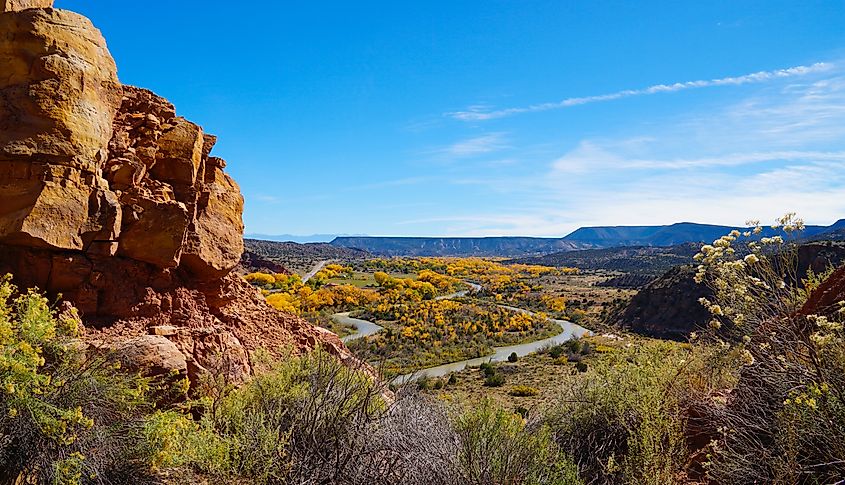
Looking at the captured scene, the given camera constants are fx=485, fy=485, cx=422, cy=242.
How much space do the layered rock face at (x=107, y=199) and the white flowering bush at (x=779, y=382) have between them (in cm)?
783

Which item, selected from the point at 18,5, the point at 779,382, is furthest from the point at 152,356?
the point at 779,382

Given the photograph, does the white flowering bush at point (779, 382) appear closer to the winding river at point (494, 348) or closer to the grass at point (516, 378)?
the grass at point (516, 378)

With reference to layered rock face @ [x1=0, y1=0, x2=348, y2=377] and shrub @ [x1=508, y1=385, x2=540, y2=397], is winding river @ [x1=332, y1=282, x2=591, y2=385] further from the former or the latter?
layered rock face @ [x1=0, y1=0, x2=348, y2=377]

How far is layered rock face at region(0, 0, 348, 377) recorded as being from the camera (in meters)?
7.18

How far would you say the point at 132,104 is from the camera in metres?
9.12

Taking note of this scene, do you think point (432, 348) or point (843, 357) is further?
point (432, 348)

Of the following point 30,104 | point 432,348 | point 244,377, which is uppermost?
point 30,104

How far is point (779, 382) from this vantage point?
225 inches

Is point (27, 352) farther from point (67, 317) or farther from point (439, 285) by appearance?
point (439, 285)

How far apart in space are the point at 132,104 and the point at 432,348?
3549cm

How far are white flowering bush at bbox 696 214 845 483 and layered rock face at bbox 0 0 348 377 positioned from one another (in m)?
7.83

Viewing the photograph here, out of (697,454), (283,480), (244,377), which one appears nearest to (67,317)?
(244,377)

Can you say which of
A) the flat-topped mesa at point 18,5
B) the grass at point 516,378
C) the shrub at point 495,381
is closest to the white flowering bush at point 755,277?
the flat-topped mesa at point 18,5

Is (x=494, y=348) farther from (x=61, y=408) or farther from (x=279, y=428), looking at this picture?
(x=61, y=408)
